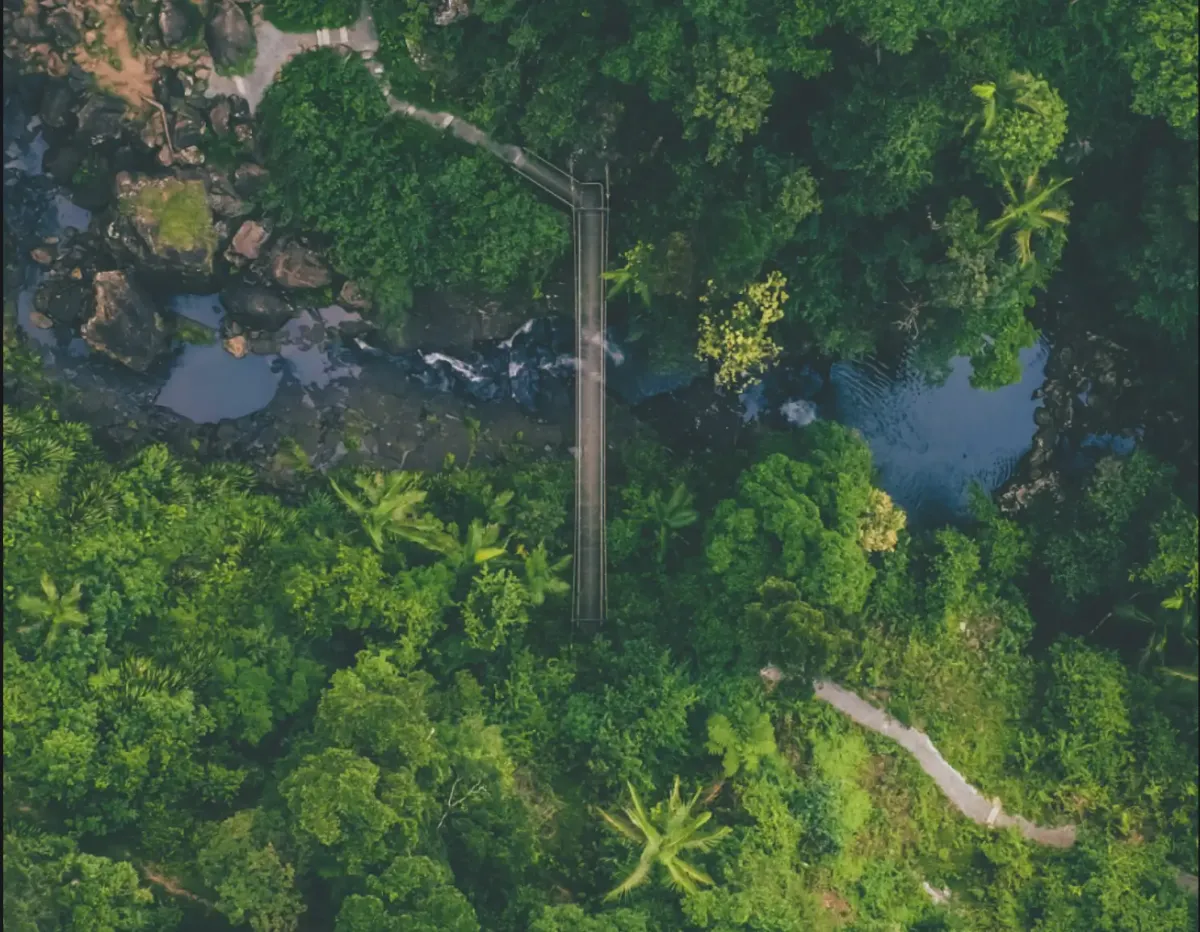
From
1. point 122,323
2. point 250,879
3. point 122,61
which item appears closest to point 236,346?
point 122,323

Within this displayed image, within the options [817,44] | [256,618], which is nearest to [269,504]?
[256,618]

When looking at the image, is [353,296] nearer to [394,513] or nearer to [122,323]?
[122,323]

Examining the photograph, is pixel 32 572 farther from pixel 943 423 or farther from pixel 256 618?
pixel 943 423

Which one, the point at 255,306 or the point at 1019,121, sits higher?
the point at 1019,121

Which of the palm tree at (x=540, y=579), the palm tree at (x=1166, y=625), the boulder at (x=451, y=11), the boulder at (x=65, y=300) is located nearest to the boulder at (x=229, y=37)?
the boulder at (x=451, y=11)

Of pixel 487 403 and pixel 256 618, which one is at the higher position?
pixel 487 403

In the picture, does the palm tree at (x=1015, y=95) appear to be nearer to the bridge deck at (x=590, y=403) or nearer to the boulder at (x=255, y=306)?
the bridge deck at (x=590, y=403)

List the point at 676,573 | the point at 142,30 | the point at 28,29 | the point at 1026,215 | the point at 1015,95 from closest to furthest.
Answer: the point at 1015,95 < the point at 1026,215 < the point at 28,29 < the point at 142,30 < the point at 676,573
